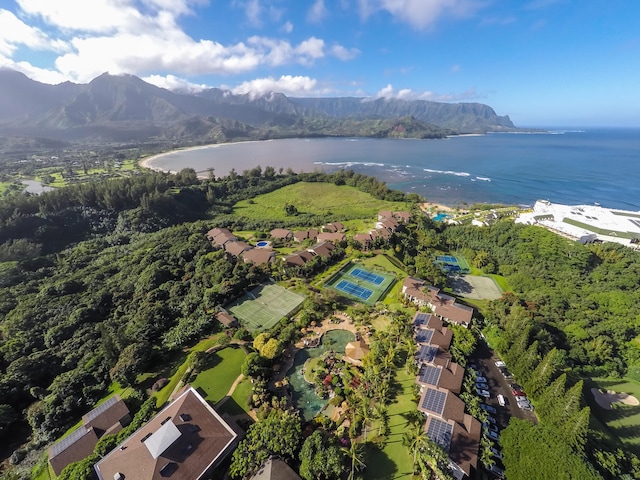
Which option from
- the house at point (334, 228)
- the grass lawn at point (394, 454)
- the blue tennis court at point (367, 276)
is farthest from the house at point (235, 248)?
the grass lawn at point (394, 454)

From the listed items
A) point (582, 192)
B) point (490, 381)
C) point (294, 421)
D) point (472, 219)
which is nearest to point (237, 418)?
point (294, 421)

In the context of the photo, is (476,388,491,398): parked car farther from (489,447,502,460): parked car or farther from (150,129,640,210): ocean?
(150,129,640,210): ocean

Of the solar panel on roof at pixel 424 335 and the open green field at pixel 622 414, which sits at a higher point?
the solar panel on roof at pixel 424 335

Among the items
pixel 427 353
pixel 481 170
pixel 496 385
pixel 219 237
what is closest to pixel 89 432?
pixel 427 353

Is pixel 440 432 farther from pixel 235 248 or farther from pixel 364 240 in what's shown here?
pixel 235 248

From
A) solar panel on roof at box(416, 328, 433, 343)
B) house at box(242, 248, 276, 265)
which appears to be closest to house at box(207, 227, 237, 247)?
house at box(242, 248, 276, 265)

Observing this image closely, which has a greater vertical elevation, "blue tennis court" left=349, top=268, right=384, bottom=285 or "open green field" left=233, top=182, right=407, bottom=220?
"blue tennis court" left=349, top=268, right=384, bottom=285

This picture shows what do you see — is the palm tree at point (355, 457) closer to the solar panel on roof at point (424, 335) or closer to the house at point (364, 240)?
the solar panel on roof at point (424, 335)
